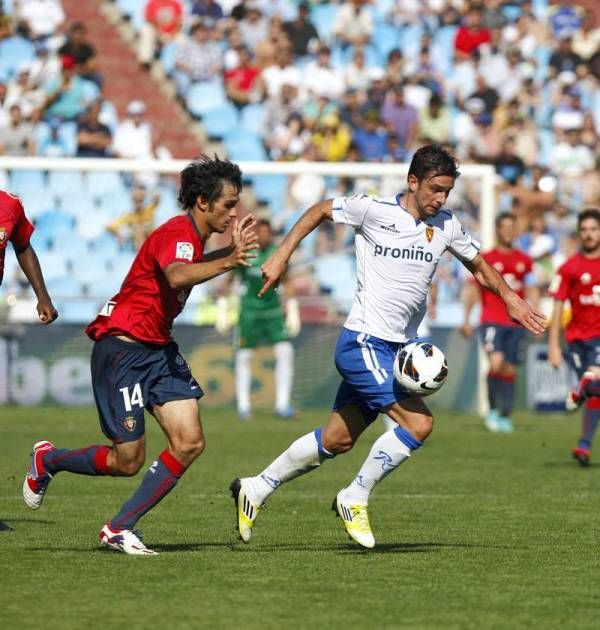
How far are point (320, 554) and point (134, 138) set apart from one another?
16296 millimetres

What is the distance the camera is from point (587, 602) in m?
6.88

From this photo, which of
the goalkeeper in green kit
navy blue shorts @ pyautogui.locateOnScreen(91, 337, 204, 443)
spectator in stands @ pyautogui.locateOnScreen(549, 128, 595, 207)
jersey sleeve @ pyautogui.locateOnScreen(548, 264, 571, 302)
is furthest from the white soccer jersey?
spectator in stands @ pyautogui.locateOnScreen(549, 128, 595, 207)

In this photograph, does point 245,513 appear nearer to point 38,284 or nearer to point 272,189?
point 38,284

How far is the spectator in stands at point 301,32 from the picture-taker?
2658 centimetres

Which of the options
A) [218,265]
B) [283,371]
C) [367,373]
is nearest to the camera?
[218,265]

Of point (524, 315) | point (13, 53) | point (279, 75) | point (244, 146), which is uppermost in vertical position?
point (13, 53)

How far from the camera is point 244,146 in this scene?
24969mm

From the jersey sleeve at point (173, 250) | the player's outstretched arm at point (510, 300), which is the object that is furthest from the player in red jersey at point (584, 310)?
the jersey sleeve at point (173, 250)

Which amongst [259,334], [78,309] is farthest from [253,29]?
[259,334]

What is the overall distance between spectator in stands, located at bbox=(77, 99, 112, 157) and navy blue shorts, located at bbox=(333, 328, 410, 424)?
15.2 meters

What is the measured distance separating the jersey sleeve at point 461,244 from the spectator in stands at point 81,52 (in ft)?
54.4

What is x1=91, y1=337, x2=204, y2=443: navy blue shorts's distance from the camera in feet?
27.1

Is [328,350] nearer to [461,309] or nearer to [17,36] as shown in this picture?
[461,309]

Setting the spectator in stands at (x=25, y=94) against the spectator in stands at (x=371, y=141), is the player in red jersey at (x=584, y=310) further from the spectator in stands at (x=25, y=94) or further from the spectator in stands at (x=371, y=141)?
the spectator in stands at (x=25, y=94)
